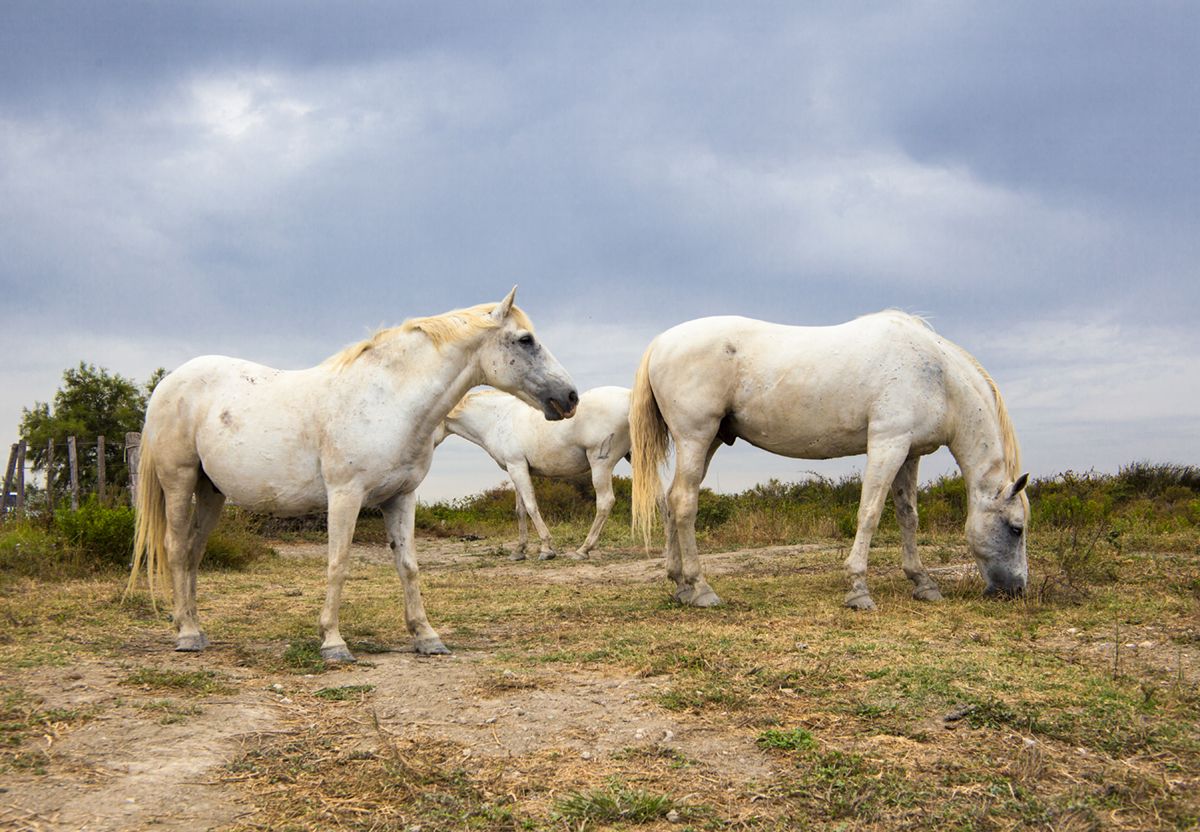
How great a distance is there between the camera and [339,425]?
5.58m

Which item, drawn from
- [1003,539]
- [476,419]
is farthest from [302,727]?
[476,419]

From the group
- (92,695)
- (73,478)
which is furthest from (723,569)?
(73,478)

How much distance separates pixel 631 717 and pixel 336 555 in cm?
234

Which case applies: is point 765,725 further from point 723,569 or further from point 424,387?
point 723,569

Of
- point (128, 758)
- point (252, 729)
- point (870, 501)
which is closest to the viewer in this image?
point (128, 758)

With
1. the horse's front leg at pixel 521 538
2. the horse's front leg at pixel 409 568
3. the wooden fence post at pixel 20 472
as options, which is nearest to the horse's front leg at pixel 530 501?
the horse's front leg at pixel 521 538

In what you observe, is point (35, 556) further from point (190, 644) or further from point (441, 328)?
point (441, 328)

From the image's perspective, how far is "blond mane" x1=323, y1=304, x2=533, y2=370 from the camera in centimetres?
583

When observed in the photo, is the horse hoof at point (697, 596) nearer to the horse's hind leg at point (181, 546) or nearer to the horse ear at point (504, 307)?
the horse ear at point (504, 307)

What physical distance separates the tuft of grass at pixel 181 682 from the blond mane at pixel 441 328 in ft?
6.48

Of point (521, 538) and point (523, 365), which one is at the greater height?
point (523, 365)

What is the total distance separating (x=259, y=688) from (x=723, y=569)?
6.22 meters

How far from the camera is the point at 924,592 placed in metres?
7.54

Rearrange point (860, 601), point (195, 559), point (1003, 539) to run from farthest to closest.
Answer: point (1003, 539) → point (860, 601) → point (195, 559)
